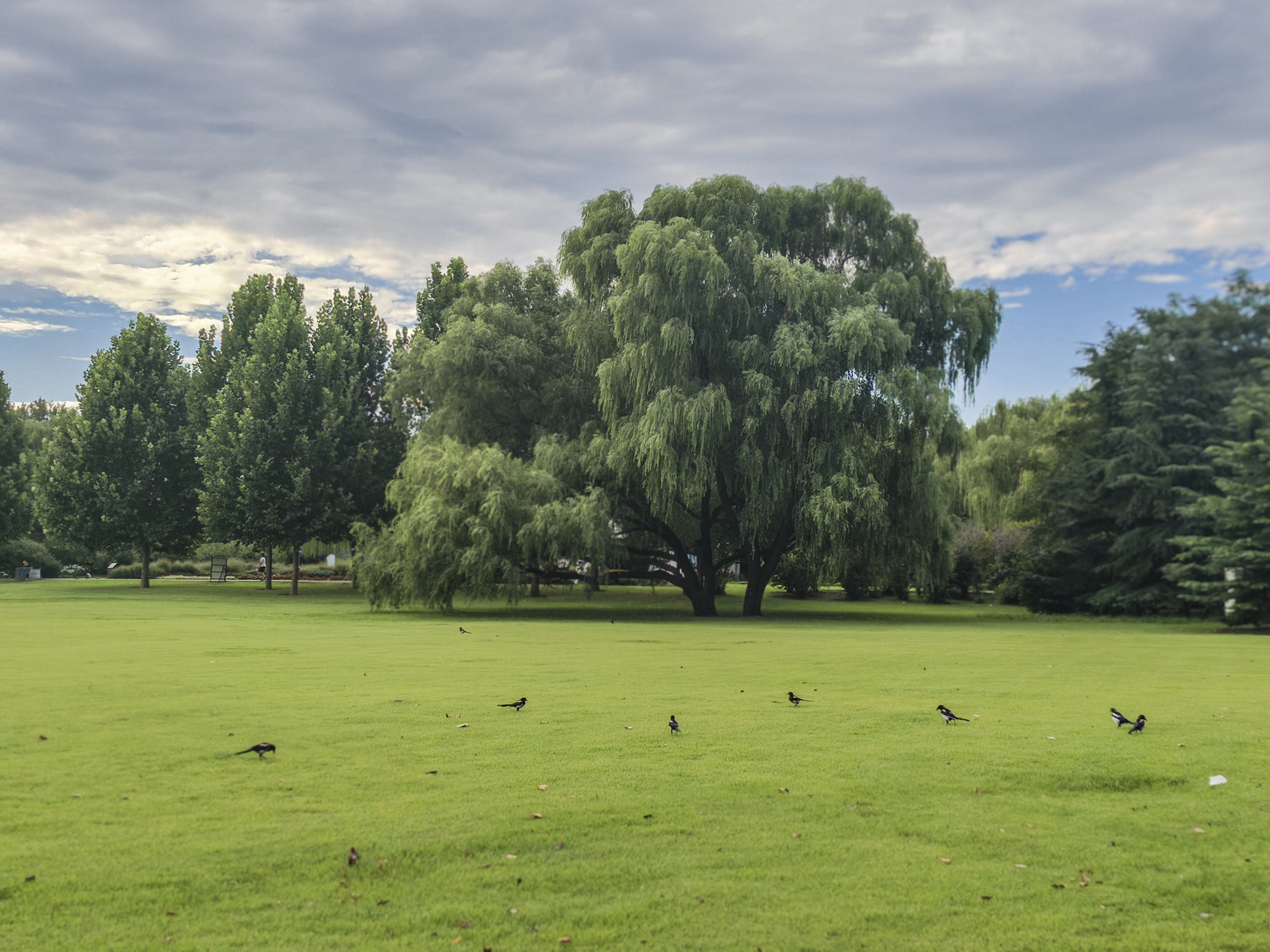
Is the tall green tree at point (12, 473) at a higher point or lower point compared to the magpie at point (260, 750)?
higher

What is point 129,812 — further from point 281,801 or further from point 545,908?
point 545,908

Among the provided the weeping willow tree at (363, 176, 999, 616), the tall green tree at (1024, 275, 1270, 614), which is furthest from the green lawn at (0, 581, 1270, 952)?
the tall green tree at (1024, 275, 1270, 614)

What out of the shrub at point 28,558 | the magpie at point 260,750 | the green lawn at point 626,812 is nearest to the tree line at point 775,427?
the green lawn at point 626,812

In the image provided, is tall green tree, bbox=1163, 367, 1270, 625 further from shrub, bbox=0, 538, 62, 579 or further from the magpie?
shrub, bbox=0, 538, 62, 579

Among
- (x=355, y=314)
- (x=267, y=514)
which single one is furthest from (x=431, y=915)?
(x=355, y=314)

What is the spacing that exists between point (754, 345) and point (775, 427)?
2.81 metres

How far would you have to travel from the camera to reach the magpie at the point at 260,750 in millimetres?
7906

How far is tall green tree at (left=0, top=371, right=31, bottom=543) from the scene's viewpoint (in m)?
53.6

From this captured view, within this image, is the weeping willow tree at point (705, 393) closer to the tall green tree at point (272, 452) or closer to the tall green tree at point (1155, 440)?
the tall green tree at point (1155, 440)

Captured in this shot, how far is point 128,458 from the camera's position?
50438mm

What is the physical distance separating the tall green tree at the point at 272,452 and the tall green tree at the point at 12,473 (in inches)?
607

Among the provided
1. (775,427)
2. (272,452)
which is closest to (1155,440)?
(775,427)

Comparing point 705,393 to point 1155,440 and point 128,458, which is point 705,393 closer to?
point 1155,440

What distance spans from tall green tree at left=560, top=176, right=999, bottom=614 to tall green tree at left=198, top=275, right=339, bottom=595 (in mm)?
18701
